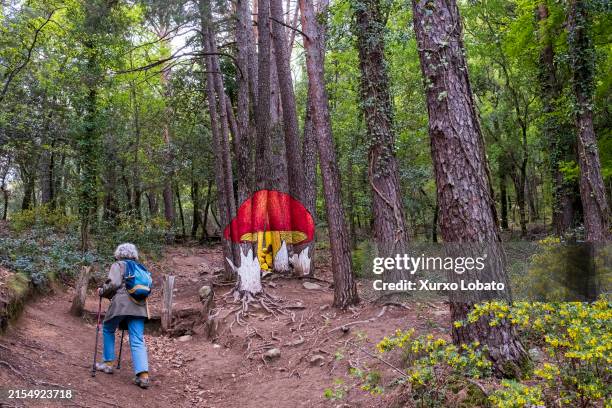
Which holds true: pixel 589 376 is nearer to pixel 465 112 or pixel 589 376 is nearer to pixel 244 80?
pixel 465 112

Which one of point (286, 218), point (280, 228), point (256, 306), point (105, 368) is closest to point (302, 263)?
point (280, 228)

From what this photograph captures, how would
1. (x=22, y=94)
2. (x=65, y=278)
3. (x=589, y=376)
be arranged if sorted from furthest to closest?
(x=22, y=94) < (x=65, y=278) < (x=589, y=376)

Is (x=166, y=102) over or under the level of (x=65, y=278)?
over

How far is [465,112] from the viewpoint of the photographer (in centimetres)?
456

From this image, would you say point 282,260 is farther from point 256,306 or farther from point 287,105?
point 287,105

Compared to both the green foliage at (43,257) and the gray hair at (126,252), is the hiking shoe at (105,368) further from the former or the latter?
the green foliage at (43,257)

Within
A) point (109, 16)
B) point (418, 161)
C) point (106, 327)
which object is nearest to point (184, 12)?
point (109, 16)

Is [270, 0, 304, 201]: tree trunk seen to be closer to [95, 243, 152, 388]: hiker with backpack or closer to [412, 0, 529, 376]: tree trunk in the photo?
[95, 243, 152, 388]: hiker with backpack

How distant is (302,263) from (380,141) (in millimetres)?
4708

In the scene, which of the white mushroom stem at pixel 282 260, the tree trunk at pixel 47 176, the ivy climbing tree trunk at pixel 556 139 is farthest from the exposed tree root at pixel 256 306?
the tree trunk at pixel 47 176

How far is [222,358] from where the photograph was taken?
769 cm

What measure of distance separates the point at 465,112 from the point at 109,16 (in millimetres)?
11372

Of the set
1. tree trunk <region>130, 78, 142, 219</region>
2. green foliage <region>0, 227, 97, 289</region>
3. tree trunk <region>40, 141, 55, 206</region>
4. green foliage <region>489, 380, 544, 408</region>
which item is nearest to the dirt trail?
green foliage <region>0, 227, 97, 289</region>

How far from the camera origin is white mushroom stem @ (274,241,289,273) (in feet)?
37.7
